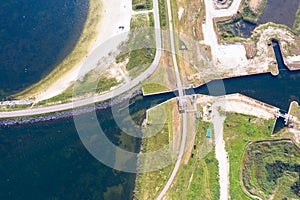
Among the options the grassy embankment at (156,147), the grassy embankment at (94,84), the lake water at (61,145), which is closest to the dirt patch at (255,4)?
the lake water at (61,145)

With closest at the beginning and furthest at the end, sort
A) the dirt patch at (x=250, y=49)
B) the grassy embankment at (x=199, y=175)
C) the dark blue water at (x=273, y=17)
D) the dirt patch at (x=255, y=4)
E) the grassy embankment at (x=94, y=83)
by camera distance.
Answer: the grassy embankment at (x=199, y=175) → the grassy embankment at (x=94, y=83) → the dirt patch at (x=250, y=49) → the dark blue water at (x=273, y=17) → the dirt patch at (x=255, y=4)

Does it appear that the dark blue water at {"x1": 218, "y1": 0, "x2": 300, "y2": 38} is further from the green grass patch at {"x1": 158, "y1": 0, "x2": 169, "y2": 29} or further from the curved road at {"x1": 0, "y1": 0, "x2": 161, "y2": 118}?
the curved road at {"x1": 0, "y1": 0, "x2": 161, "y2": 118}

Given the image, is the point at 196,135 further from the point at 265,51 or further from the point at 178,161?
the point at 265,51

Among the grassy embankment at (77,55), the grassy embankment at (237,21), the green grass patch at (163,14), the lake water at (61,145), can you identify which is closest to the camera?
the lake water at (61,145)

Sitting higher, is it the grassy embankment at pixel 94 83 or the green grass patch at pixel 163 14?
the green grass patch at pixel 163 14

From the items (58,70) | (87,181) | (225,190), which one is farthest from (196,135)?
(58,70)

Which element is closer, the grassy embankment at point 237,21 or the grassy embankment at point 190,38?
the grassy embankment at point 190,38

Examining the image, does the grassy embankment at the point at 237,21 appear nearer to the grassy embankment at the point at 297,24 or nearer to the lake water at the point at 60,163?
the grassy embankment at the point at 297,24
